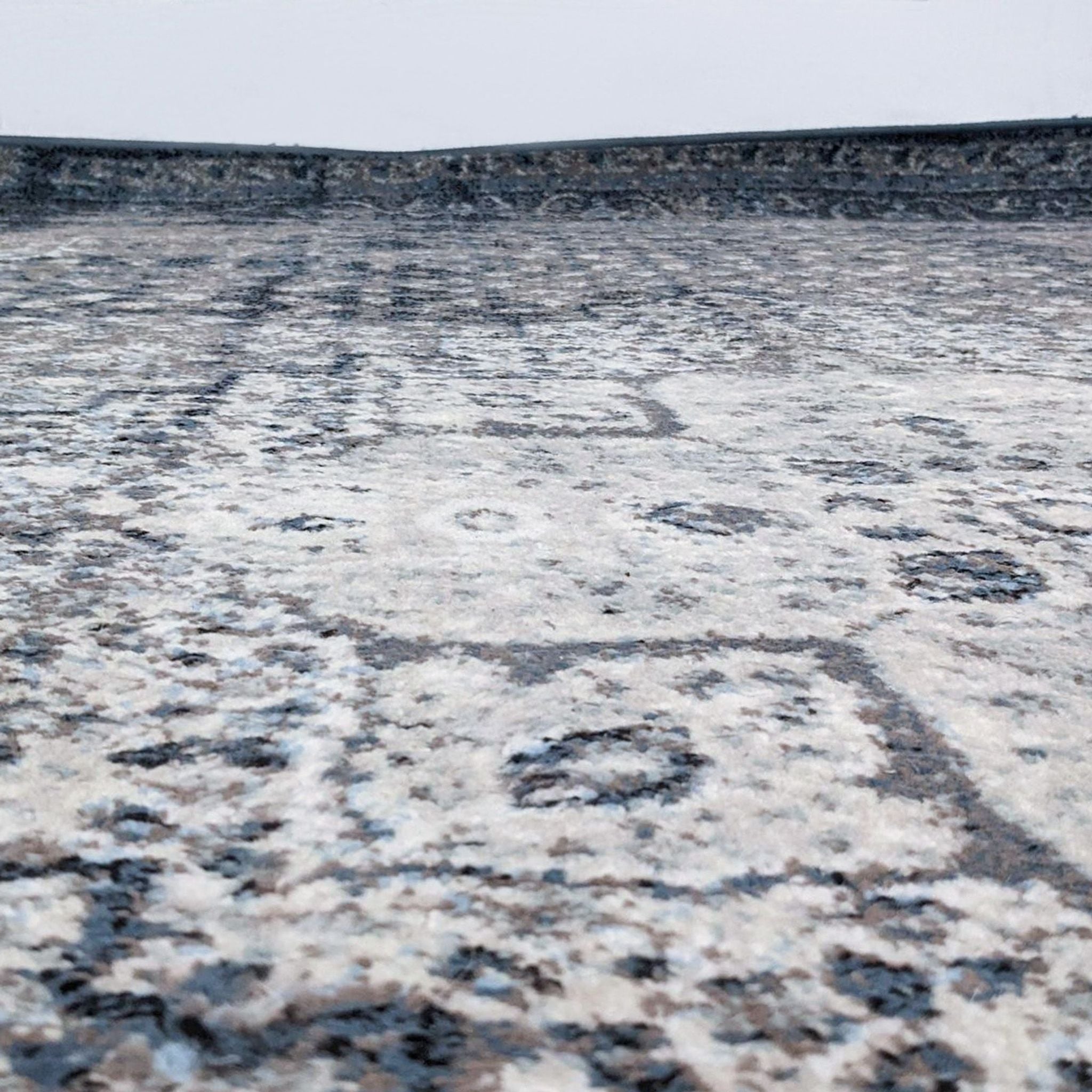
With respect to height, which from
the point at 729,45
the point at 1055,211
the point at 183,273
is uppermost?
the point at 729,45

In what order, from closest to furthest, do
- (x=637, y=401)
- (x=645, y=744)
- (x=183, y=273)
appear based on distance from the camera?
(x=645, y=744), (x=637, y=401), (x=183, y=273)

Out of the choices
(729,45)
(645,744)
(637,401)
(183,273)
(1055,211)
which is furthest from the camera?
(729,45)

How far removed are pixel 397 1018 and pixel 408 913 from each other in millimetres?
51

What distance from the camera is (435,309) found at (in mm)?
1642

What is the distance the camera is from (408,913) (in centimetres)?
41

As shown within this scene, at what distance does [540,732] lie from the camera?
535 mm

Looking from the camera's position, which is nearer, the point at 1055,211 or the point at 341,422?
the point at 341,422

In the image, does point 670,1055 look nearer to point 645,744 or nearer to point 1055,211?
point 645,744

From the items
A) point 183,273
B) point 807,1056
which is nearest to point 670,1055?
point 807,1056

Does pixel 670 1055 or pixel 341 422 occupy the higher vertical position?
pixel 341 422

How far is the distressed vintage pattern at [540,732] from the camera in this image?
14.4 inches

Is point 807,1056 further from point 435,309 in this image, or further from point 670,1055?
point 435,309

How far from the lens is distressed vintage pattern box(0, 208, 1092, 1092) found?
37 centimetres

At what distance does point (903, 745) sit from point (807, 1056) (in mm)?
207
